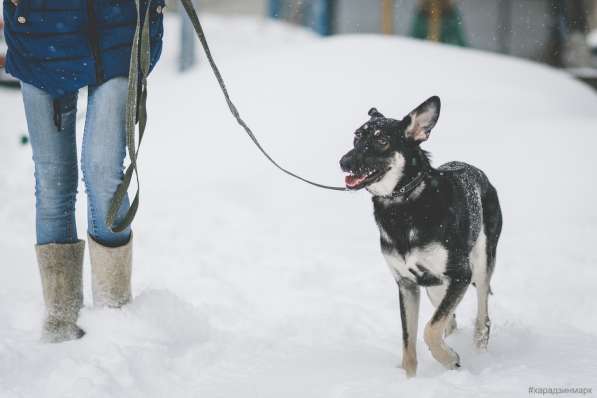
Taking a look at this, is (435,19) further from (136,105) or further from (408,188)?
(136,105)

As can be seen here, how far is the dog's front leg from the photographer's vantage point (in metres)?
2.62

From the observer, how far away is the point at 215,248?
14.6 ft

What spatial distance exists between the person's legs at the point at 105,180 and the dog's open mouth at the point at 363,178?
94 cm

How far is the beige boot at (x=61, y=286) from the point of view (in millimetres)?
2734

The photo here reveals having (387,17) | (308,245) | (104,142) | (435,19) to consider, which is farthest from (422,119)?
(435,19)

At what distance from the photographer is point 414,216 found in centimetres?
257

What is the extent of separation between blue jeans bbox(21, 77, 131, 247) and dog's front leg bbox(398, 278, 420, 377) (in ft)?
4.00

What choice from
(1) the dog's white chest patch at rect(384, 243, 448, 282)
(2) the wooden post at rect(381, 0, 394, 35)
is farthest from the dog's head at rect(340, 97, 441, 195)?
(2) the wooden post at rect(381, 0, 394, 35)

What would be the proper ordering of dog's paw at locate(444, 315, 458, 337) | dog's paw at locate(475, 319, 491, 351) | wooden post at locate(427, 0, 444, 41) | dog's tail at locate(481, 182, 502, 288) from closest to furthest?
dog's paw at locate(475, 319, 491, 351) → dog's tail at locate(481, 182, 502, 288) → dog's paw at locate(444, 315, 458, 337) → wooden post at locate(427, 0, 444, 41)

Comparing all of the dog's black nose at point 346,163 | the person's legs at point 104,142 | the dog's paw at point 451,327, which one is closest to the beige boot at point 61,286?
the person's legs at point 104,142

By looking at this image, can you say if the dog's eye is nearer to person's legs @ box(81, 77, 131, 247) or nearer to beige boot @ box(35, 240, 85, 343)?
person's legs @ box(81, 77, 131, 247)

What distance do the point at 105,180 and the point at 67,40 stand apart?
563 mm

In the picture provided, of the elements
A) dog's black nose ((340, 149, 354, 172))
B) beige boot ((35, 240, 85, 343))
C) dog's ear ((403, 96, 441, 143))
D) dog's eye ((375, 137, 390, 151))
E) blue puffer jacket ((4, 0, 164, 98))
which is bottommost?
beige boot ((35, 240, 85, 343))

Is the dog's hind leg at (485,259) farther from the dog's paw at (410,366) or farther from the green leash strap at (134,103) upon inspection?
the green leash strap at (134,103)
